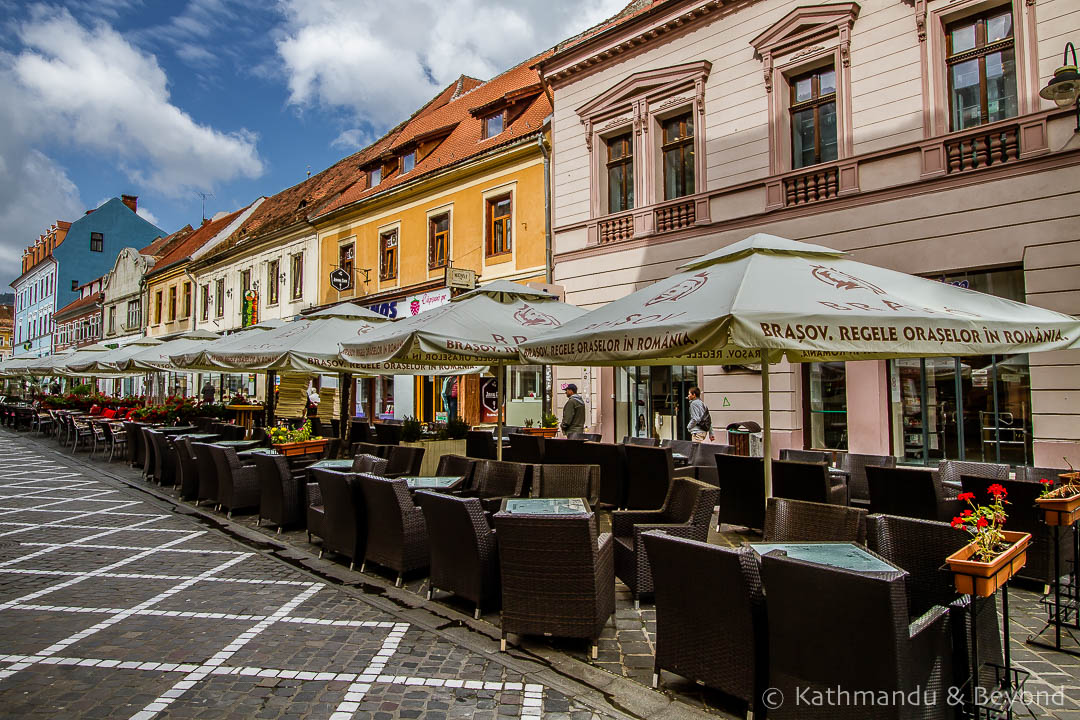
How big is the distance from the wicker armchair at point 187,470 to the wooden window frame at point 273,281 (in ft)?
58.4

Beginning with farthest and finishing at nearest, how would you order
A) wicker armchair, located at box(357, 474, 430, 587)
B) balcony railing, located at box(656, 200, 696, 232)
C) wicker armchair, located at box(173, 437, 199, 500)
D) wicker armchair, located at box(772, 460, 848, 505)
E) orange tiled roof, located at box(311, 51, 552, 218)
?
orange tiled roof, located at box(311, 51, 552, 218) < balcony railing, located at box(656, 200, 696, 232) < wicker armchair, located at box(173, 437, 199, 500) < wicker armchair, located at box(772, 460, 848, 505) < wicker armchair, located at box(357, 474, 430, 587)

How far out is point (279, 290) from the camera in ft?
85.8

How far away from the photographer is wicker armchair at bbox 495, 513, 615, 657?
385 centimetres

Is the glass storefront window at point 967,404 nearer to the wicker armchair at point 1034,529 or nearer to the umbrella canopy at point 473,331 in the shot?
the wicker armchair at point 1034,529

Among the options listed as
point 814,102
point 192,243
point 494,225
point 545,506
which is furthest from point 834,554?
point 192,243

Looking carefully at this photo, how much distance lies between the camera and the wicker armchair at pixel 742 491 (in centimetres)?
648

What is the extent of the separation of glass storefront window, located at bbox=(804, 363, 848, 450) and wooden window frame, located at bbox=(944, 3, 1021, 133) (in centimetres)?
393

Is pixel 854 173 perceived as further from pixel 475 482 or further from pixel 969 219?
pixel 475 482

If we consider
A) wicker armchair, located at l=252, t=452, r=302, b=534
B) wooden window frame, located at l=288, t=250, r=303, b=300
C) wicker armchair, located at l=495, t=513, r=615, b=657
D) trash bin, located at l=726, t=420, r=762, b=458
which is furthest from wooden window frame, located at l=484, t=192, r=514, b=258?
wicker armchair, located at l=495, t=513, r=615, b=657

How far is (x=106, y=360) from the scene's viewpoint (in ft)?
53.9

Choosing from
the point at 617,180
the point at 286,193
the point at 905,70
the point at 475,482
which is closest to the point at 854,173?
the point at 905,70

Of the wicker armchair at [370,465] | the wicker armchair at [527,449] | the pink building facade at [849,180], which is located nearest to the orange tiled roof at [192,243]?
the pink building facade at [849,180]

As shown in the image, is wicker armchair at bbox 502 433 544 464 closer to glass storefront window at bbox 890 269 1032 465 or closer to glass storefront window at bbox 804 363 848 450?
glass storefront window at bbox 804 363 848 450

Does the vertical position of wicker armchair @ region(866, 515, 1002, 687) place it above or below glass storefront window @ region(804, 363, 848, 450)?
below
